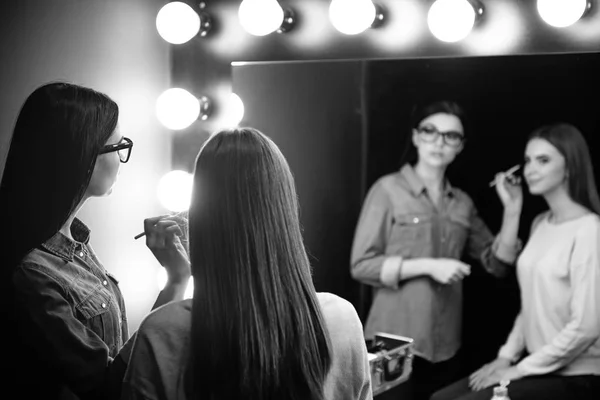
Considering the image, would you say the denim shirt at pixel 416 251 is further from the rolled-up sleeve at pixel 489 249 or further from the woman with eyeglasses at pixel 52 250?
the woman with eyeglasses at pixel 52 250

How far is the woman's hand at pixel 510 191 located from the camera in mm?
1430

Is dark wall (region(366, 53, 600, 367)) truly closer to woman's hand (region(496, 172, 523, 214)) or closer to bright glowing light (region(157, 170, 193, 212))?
woman's hand (region(496, 172, 523, 214))

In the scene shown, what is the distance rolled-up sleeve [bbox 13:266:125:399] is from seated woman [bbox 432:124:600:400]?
0.74 m

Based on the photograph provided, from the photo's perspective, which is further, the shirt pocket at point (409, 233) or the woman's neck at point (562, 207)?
the shirt pocket at point (409, 233)

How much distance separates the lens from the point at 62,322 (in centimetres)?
104

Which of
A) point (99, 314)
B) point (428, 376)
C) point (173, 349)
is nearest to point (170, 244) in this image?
point (99, 314)

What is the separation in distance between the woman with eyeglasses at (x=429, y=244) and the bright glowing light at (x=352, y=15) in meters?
0.22

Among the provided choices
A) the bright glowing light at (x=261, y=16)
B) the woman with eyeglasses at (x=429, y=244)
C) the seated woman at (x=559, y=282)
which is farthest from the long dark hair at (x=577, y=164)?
the bright glowing light at (x=261, y=16)

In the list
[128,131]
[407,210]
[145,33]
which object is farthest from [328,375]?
[145,33]

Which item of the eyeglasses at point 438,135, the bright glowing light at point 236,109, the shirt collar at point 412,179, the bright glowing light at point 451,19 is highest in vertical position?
the bright glowing light at point 451,19

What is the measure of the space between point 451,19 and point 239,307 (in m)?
0.87

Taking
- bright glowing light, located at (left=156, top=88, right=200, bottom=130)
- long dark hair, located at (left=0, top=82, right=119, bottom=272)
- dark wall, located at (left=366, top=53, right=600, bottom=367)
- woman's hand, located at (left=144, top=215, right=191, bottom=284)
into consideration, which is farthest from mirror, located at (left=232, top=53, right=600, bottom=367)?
long dark hair, located at (left=0, top=82, right=119, bottom=272)

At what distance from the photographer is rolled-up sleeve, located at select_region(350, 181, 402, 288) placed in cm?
155

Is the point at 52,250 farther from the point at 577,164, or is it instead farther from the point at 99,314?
the point at 577,164
